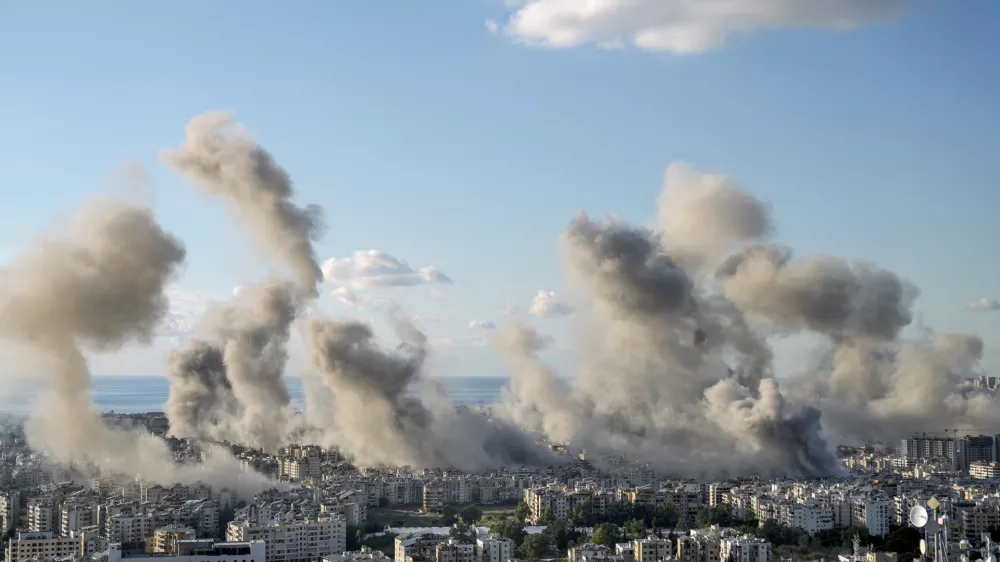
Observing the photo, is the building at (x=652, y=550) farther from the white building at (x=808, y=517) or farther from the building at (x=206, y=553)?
the building at (x=206, y=553)

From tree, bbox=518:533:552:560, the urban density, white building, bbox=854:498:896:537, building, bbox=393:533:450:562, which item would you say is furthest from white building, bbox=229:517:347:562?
white building, bbox=854:498:896:537

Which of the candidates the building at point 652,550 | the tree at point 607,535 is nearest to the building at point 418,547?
the tree at point 607,535

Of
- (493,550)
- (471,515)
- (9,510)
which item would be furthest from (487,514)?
(9,510)

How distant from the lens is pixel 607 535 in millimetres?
24922

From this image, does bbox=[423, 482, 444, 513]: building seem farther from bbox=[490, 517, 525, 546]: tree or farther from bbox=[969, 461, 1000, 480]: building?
bbox=[969, 461, 1000, 480]: building

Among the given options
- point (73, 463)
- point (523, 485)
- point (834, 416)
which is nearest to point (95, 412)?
point (73, 463)

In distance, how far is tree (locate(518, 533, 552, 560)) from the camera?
76.6 feet

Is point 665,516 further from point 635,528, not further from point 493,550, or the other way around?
point 493,550

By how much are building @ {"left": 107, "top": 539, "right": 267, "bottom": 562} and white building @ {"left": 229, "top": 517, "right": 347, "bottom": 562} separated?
1.91m

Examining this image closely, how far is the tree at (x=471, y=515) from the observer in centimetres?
2892

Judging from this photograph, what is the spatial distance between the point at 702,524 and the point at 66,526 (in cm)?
1318

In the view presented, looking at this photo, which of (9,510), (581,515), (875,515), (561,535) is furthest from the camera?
(581,515)

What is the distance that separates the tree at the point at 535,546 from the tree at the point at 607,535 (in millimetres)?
918

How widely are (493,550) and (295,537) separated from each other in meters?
3.91
